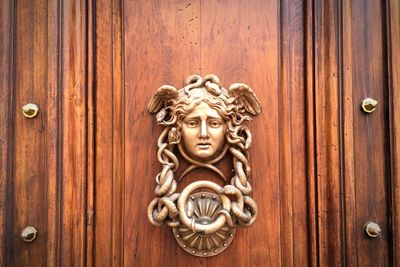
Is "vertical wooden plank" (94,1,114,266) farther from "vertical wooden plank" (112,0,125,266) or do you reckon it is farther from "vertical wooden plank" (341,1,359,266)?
"vertical wooden plank" (341,1,359,266)

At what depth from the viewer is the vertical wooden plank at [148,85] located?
84cm

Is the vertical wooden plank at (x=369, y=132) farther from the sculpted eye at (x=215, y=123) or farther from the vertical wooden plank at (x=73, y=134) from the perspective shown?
the vertical wooden plank at (x=73, y=134)

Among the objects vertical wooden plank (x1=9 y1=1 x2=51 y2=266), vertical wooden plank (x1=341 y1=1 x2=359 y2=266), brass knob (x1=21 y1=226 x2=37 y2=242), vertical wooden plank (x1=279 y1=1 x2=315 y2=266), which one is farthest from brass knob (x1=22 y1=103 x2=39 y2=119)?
vertical wooden plank (x1=341 y1=1 x2=359 y2=266)

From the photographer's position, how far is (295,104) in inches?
34.7

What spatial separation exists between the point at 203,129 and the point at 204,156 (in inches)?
2.2

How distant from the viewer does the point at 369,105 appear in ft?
2.78

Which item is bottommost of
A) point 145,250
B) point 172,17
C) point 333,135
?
point 145,250

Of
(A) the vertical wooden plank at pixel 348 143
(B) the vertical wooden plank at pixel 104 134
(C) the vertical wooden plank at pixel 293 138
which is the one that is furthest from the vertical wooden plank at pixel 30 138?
(A) the vertical wooden plank at pixel 348 143

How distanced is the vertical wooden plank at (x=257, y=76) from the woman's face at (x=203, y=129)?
0.31 feet

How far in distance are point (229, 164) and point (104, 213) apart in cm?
28

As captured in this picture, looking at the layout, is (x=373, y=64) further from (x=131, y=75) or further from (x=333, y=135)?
(x=131, y=75)

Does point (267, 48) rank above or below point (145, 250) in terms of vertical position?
above

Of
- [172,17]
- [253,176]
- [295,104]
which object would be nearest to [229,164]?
[253,176]

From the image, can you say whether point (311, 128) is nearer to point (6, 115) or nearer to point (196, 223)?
point (196, 223)
